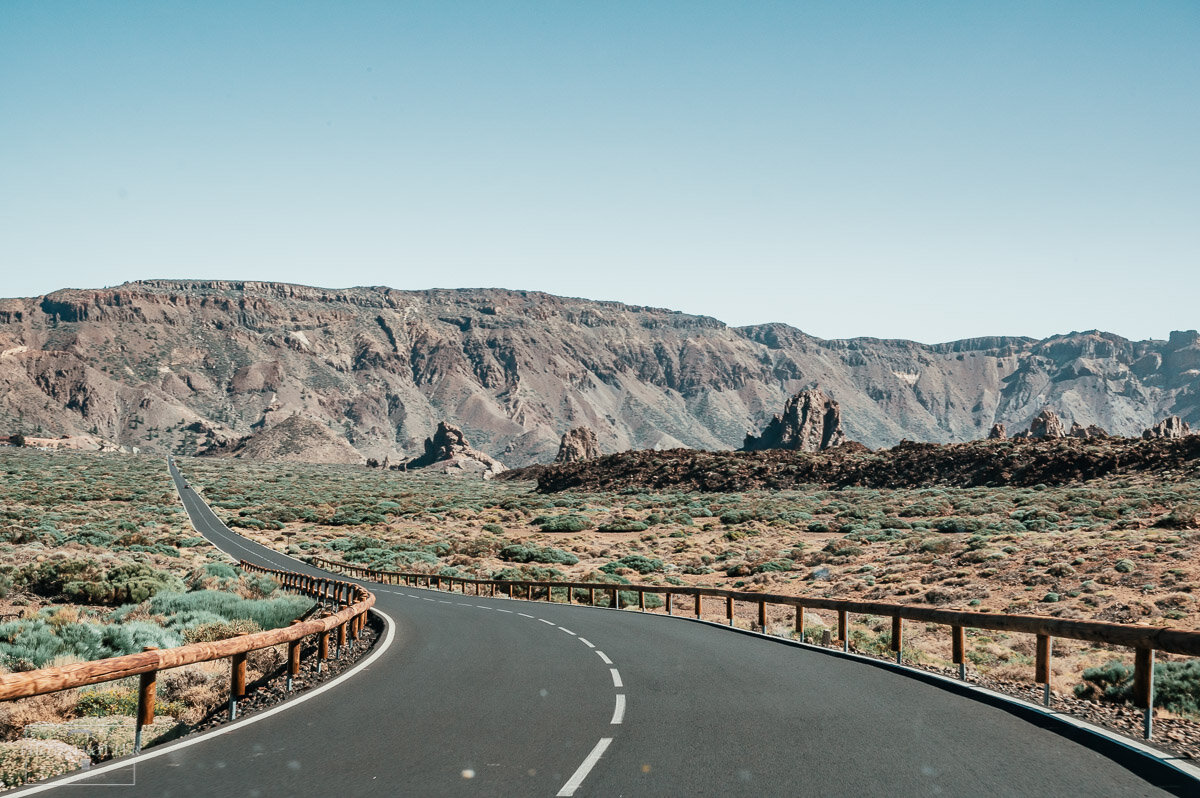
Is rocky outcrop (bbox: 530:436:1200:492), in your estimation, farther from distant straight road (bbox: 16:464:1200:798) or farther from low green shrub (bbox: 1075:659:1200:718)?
distant straight road (bbox: 16:464:1200:798)

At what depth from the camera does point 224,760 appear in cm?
790

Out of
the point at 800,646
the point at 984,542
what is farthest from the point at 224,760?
the point at 984,542

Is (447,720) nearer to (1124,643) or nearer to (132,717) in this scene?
(132,717)

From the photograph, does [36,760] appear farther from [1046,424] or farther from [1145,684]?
[1046,424]

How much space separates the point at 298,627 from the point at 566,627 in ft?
30.4

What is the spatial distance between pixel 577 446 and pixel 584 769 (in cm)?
16526

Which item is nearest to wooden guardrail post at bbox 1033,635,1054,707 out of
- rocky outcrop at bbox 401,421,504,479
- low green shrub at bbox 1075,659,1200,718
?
low green shrub at bbox 1075,659,1200,718

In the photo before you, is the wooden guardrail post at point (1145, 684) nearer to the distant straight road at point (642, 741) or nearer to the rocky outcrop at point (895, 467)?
the distant straight road at point (642, 741)

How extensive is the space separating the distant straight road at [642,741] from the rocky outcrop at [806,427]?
153 m

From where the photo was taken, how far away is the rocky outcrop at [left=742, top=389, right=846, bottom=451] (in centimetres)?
16450

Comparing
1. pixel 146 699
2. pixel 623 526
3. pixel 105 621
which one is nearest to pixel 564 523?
pixel 623 526

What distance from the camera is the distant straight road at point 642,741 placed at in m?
6.95

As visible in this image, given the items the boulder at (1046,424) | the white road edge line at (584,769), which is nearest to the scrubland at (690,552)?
the white road edge line at (584,769)

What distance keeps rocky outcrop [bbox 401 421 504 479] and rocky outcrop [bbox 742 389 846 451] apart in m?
52.6
